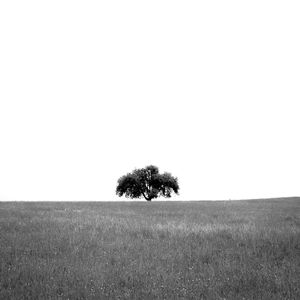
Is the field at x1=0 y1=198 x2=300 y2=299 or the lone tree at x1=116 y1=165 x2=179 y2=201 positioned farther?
the lone tree at x1=116 y1=165 x2=179 y2=201

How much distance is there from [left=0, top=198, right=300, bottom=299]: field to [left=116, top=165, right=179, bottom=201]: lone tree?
52431mm

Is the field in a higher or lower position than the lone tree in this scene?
lower

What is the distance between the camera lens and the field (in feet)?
21.4

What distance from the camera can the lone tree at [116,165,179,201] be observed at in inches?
2601

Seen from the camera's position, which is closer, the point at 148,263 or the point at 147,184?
the point at 148,263

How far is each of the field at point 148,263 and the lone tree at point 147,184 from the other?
172 ft

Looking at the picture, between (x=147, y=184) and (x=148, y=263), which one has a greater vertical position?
(x=147, y=184)

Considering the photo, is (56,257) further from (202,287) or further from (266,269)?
(266,269)

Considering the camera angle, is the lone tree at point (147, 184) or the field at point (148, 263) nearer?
the field at point (148, 263)

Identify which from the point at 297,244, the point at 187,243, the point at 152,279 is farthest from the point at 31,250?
the point at 297,244

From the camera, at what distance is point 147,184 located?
221 ft

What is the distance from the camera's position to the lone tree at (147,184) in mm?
66062

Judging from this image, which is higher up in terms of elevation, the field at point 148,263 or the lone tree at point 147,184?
the lone tree at point 147,184

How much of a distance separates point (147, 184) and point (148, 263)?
59013 millimetres
